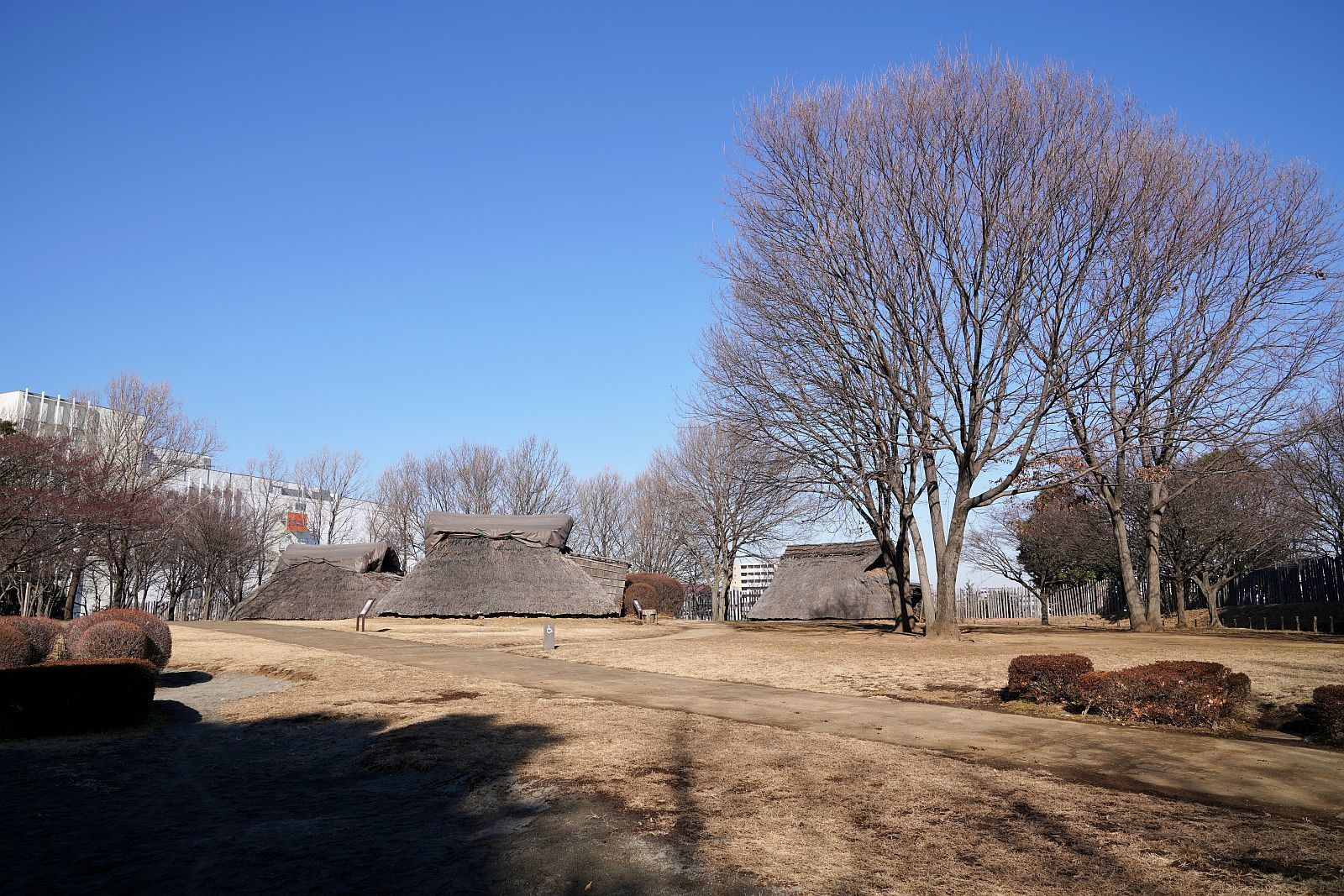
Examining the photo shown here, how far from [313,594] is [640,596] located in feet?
45.5

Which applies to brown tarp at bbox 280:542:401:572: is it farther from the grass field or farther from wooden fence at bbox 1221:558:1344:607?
wooden fence at bbox 1221:558:1344:607

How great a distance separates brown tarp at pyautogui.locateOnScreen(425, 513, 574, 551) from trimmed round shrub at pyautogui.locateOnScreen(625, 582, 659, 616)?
3.23 m

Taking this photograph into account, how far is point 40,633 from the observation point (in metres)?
12.0

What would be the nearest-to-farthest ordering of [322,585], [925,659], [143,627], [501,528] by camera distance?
[143,627] → [925,659] → [501,528] → [322,585]

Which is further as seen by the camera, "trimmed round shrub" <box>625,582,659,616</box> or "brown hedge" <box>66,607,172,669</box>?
"trimmed round shrub" <box>625,582,659,616</box>

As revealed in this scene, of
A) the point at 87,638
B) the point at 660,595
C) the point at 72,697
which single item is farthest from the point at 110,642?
the point at 660,595

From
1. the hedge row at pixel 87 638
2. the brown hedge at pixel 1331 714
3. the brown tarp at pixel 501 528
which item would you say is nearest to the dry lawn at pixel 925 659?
the brown hedge at pixel 1331 714

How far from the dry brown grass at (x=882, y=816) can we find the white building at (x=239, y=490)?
36990 millimetres

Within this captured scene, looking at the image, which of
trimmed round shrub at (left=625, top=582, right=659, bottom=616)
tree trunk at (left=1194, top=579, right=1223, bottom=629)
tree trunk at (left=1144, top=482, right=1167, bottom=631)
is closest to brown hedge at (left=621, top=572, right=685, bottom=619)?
trimmed round shrub at (left=625, top=582, right=659, bottom=616)

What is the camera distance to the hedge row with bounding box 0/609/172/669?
1026cm

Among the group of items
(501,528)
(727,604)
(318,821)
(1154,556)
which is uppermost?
(501,528)

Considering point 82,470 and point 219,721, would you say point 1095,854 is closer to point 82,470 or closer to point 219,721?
point 219,721

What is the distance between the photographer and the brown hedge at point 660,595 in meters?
33.2

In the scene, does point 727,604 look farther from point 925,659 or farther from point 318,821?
point 318,821
